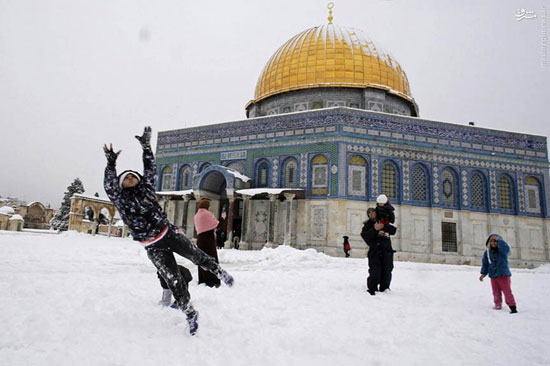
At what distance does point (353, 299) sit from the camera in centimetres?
527

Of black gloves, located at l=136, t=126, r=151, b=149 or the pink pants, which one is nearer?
black gloves, located at l=136, t=126, r=151, b=149

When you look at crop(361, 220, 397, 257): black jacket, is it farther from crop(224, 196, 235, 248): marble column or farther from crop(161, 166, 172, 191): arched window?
crop(161, 166, 172, 191): arched window

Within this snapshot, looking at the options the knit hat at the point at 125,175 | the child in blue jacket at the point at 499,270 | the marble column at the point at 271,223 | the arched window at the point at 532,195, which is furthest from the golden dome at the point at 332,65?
the knit hat at the point at 125,175

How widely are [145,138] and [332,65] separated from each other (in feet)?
65.5

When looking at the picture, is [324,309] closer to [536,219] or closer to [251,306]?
[251,306]

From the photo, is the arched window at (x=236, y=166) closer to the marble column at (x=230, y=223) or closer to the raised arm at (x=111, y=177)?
the marble column at (x=230, y=223)

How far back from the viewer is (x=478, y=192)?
19781 millimetres

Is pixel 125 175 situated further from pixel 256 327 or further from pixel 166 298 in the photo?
pixel 256 327

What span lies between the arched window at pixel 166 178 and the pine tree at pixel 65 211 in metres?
21.0

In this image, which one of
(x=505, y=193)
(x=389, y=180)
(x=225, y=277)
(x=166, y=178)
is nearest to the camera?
(x=225, y=277)

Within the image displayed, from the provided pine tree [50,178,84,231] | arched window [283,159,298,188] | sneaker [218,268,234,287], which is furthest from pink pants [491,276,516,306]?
pine tree [50,178,84,231]

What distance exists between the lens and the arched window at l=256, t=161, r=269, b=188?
20.5m

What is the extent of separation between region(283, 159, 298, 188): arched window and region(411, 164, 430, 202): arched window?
6146mm

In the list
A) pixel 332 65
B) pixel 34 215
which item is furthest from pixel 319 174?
pixel 34 215
